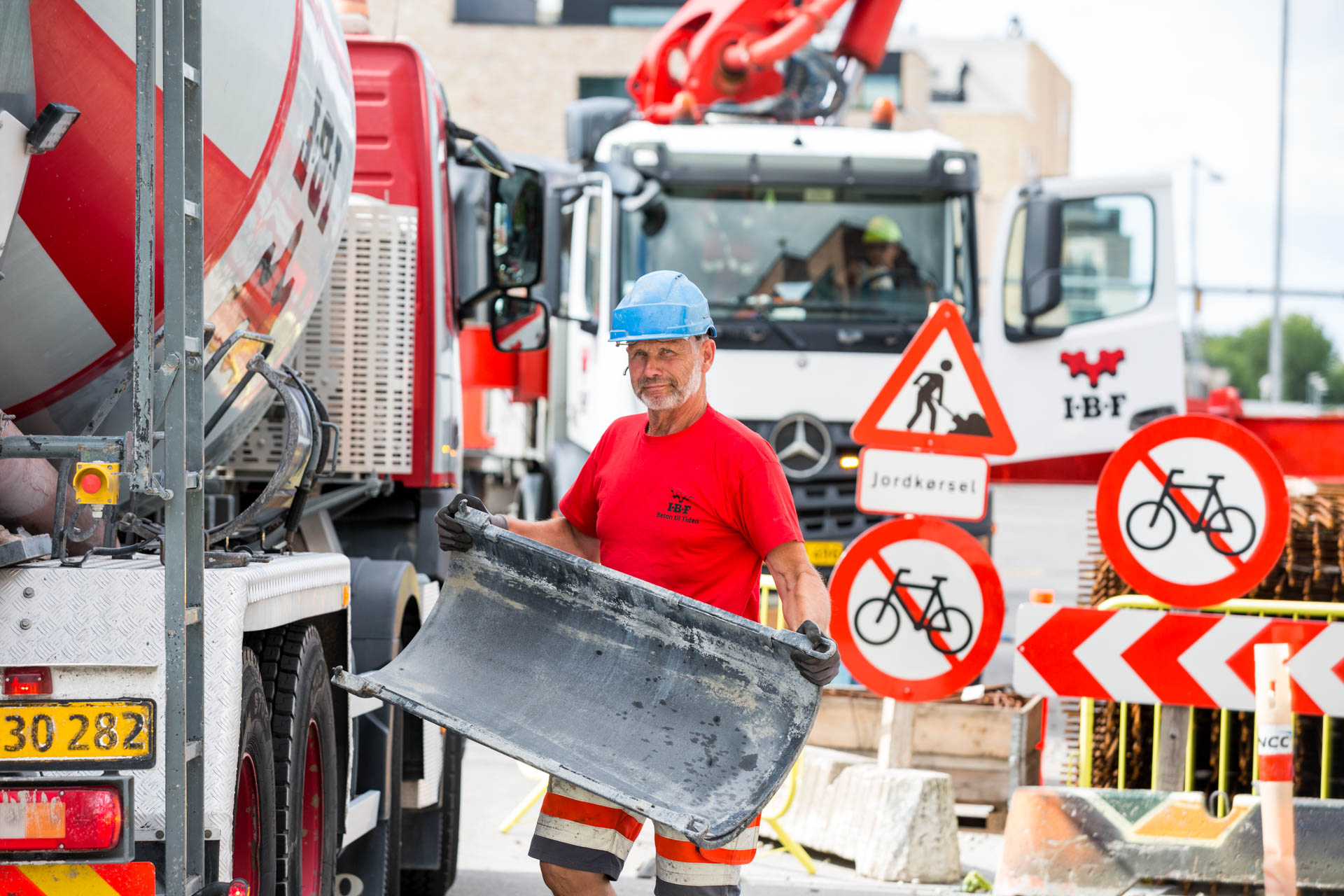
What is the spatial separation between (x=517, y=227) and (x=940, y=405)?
1.92 metres

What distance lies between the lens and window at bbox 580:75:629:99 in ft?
116

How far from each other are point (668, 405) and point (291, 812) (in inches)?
Result: 53.9

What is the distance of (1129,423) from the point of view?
9.42 meters

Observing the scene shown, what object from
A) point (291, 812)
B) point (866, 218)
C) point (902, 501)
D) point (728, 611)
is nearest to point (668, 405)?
point (728, 611)

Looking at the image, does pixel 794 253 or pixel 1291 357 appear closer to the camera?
pixel 794 253

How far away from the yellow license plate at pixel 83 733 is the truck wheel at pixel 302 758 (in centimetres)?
78

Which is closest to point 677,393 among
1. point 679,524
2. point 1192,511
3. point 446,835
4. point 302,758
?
point 679,524

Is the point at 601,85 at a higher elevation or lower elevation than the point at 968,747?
higher

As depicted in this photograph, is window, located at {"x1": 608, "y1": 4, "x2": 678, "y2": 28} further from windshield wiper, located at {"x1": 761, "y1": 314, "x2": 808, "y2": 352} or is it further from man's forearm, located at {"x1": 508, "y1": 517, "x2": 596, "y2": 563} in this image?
man's forearm, located at {"x1": 508, "y1": 517, "x2": 596, "y2": 563}

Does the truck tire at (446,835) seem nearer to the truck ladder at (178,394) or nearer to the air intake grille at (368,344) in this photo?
the air intake grille at (368,344)

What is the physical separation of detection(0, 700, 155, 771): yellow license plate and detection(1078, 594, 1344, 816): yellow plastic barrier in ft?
12.1

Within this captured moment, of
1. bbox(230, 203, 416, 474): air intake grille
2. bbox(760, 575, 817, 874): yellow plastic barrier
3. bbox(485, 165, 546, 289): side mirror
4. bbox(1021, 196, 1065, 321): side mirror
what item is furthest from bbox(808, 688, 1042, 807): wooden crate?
bbox(230, 203, 416, 474): air intake grille

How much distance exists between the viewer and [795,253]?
9.62 meters

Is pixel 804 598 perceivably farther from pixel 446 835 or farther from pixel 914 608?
pixel 446 835
